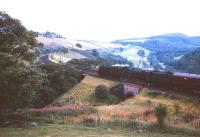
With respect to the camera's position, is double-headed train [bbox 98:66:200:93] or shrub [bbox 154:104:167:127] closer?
shrub [bbox 154:104:167:127]

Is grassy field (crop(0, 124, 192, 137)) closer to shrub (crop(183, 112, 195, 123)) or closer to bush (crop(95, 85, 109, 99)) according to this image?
shrub (crop(183, 112, 195, 123))

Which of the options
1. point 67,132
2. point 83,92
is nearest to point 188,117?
point 67,132

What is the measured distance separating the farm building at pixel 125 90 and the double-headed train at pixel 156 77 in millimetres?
1937

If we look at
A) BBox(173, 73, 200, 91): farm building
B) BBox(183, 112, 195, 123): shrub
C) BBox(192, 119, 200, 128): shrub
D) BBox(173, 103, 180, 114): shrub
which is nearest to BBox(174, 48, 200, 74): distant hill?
BBox(173, 73, 200, 91): farm building

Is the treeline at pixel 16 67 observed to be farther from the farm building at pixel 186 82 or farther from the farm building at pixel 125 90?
the farm building at pixel 125 90

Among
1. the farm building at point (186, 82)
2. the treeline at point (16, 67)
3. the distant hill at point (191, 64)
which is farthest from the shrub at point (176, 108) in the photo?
the distant hill at point (191, 64)

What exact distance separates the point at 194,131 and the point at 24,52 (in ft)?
81.3

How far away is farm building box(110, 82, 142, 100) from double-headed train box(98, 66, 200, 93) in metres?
1.94

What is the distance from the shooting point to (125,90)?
2702 inches

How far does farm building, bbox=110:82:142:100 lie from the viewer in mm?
64688

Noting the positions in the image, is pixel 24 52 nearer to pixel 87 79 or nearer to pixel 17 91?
pixel 17 91

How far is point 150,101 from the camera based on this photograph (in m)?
54.8

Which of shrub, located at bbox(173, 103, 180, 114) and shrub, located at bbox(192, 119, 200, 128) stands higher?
shrub, located at bbox(173, 103, 180, 114)

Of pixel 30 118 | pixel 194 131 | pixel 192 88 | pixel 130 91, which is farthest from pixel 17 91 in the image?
pixel 130 91
